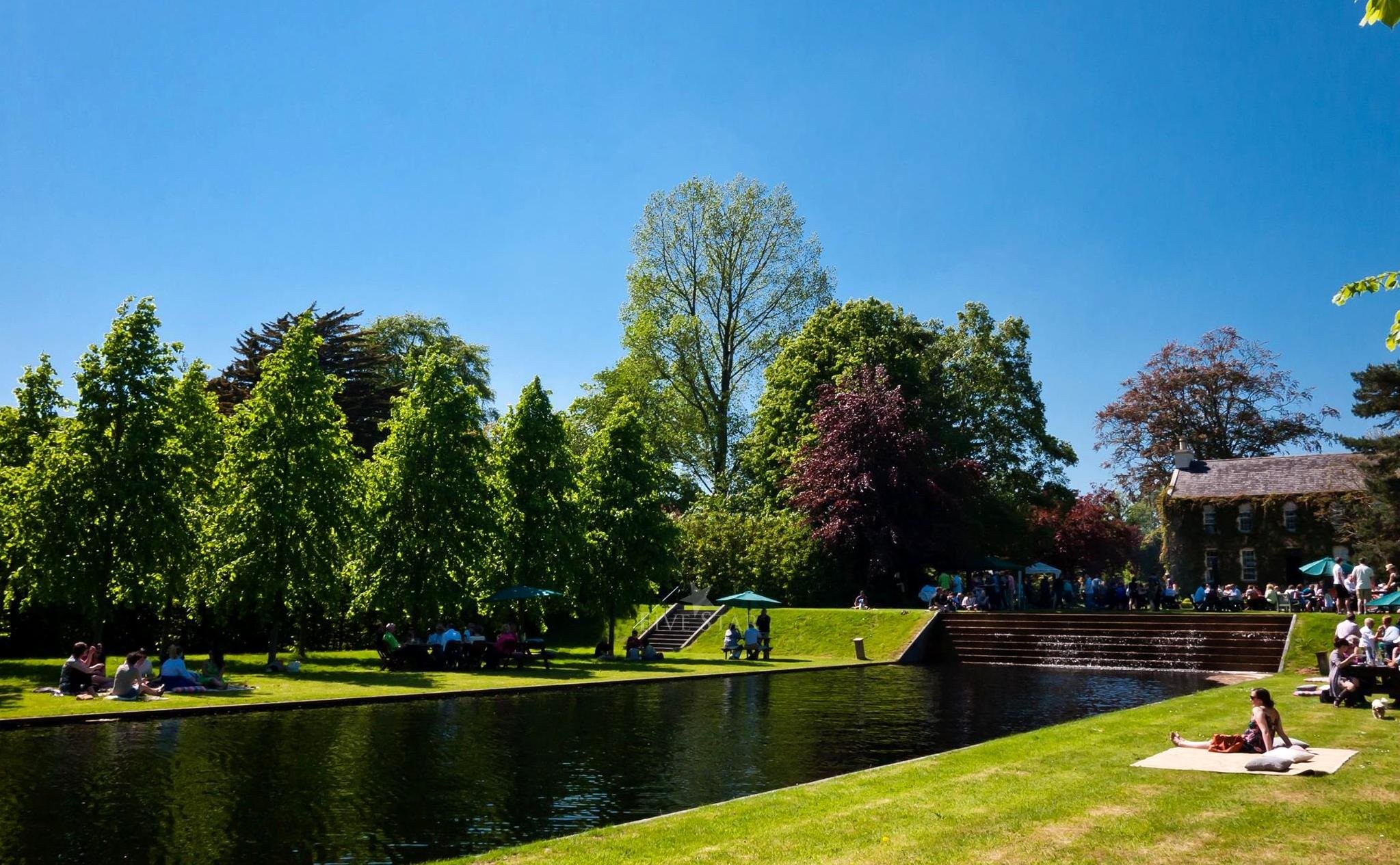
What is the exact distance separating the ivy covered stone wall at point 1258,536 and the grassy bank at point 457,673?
2688 centimetres

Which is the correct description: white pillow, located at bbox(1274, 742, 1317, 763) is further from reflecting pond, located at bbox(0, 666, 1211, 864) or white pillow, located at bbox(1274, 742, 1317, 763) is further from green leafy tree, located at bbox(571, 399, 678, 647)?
green leafy tree, located at bbox(571, 399, 678, 647)

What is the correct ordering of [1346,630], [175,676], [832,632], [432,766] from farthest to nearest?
[832,632]
[1346,630]
[175,676]
[432,766]

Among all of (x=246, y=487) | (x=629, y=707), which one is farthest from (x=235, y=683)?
(x=629, y=707)

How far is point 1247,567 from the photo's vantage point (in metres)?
57.9

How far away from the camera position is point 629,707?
71.7 ft

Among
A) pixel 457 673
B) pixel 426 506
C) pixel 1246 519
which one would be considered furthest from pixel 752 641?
pixel 1246 519

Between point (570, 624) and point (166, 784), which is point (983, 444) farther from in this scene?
point (166, 784)

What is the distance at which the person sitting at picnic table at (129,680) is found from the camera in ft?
66.0

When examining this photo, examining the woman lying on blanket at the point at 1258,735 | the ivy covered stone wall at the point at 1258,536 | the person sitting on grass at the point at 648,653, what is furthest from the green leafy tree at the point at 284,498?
the ivy covered stone wall at the point at 1258,536

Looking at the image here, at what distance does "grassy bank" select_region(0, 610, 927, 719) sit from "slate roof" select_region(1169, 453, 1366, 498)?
27.7m

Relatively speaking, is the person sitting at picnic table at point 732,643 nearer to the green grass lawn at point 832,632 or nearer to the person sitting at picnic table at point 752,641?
the person sitting at picnic table at point 752,641

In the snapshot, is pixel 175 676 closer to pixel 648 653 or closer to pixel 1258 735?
pixel 648 653

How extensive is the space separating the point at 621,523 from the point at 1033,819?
95.2 ft

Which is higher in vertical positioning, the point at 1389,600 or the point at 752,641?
the point at 1389,600
